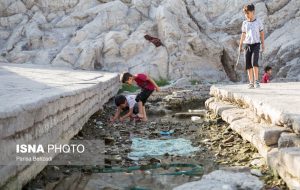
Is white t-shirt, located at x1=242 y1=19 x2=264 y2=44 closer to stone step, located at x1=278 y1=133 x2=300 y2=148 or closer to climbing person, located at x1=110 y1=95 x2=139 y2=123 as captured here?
climbing person, located at x1=110 y1=95 x2=139 y2=123

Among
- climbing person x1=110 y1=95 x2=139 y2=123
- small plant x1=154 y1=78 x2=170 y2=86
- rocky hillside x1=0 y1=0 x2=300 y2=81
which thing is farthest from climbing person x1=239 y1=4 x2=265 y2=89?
rocky hillside x1=0 y1=0 x2=300 y2=81

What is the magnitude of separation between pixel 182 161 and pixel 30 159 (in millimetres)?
2499

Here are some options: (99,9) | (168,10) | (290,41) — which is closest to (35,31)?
(99,9)

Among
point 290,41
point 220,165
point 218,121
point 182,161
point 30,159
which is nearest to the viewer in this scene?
point 30,159

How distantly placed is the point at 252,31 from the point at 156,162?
5.13 metres

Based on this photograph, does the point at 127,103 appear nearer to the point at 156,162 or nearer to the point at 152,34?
the point at 156,162

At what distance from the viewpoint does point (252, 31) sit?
9719 mm

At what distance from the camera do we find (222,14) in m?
29.4

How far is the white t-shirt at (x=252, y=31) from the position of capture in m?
9.70

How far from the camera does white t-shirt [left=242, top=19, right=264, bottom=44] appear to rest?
970 centimetres

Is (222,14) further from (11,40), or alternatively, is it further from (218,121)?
(218,121)

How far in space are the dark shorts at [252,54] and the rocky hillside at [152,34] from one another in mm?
13746

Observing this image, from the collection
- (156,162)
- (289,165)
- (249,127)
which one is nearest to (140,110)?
(249,127)

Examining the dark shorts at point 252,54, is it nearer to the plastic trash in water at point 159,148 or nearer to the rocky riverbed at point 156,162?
the rocky riverbed at point 156,162
